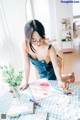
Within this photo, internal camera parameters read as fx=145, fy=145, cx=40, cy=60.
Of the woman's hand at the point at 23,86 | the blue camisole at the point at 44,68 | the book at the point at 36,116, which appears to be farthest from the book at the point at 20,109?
the blue camisole at the point at 44,68

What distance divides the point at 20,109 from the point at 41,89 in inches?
11.3

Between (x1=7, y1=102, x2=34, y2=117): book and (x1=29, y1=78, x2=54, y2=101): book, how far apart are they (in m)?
0.10

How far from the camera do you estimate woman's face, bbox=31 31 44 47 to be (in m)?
1.26

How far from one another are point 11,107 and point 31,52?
58 cm

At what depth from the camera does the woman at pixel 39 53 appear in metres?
1.25

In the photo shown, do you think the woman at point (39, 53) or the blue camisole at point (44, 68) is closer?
the woman at point (39, 53)

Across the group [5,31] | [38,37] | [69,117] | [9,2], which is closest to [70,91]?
[69,117]

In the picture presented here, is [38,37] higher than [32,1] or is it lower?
lower

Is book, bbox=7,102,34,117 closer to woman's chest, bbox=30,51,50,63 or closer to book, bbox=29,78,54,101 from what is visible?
book, bbox=29,78,54,101

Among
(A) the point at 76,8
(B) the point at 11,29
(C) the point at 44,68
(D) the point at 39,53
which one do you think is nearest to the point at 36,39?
(D) the point at 39,53

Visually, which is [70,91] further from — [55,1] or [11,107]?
[55,1]

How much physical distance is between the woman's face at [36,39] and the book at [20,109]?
55cm

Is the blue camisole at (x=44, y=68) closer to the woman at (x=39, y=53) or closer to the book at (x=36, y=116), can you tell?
the woman at (x=39, y=53)

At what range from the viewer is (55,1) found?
355 cm
